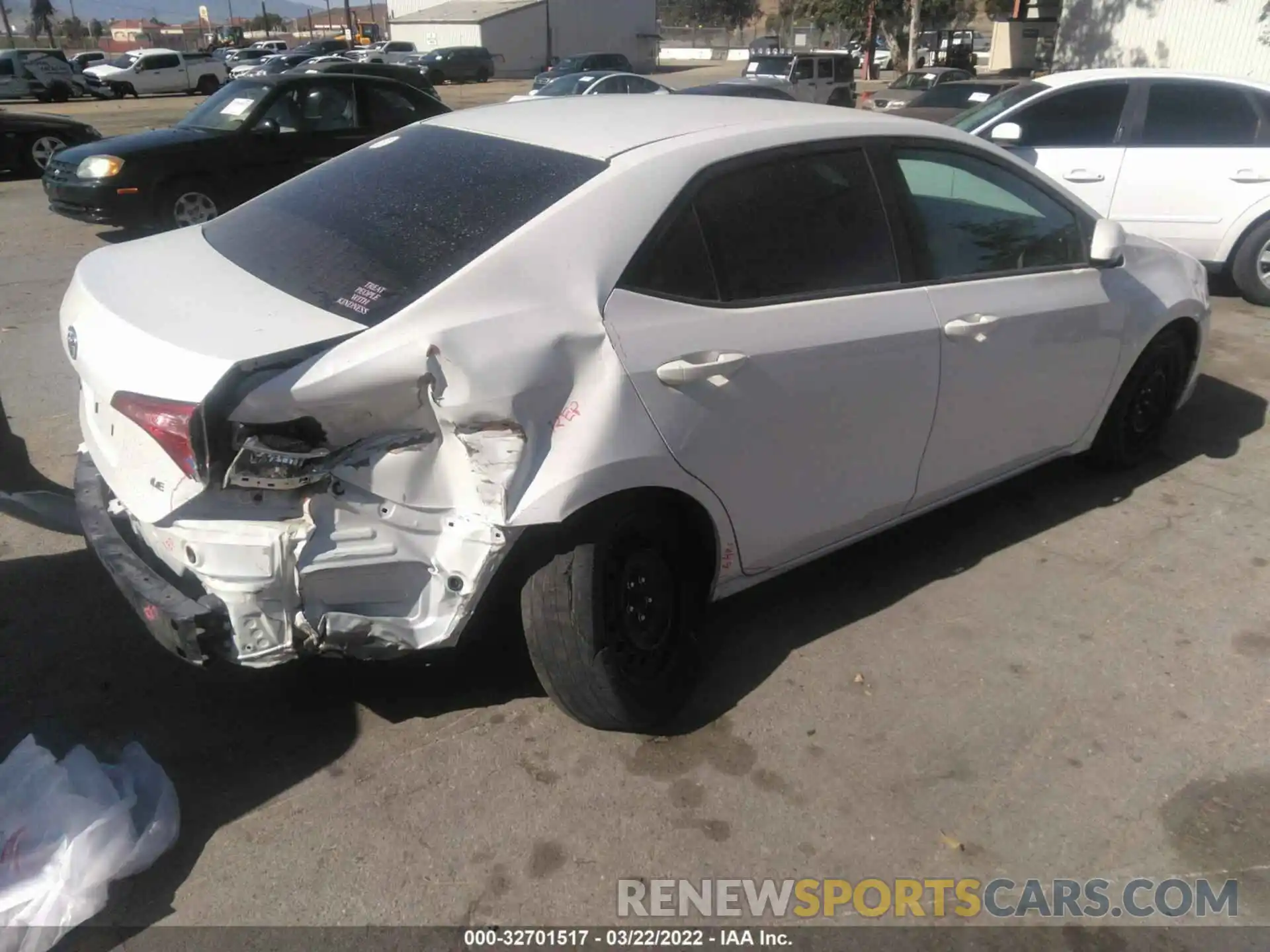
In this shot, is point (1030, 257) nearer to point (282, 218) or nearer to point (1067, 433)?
point (1067, 433)

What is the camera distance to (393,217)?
2.99 meters

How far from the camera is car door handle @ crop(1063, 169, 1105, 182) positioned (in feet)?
25.7

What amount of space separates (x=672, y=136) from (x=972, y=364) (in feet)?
4.32

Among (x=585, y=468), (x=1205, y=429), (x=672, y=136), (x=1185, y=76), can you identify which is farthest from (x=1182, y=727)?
(x=1185, y=76)

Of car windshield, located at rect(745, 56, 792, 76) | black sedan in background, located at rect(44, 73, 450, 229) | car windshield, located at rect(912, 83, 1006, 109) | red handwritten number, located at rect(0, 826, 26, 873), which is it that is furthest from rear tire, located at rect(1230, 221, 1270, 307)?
car windshield, located at rect(745, 56, 792, 76)

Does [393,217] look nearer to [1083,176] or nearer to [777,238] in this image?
[777,238]

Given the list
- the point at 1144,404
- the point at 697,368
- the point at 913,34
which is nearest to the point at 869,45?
the point at 913,34

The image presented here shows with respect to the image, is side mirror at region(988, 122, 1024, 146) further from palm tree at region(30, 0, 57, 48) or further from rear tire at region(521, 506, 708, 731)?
palm tree at region(30, 0, 57, 48)

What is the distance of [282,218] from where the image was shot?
3.25 metres

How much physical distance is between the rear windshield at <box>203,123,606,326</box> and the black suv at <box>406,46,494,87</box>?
43.0m

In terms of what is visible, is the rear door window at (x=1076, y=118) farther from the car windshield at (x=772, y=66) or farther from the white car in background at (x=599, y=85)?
the car windshield at (x=772, y=66)

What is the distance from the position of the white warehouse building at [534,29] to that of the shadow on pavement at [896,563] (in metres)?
52.5

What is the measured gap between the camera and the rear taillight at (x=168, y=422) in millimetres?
2344

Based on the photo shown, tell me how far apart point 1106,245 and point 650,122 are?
6.14 feet
